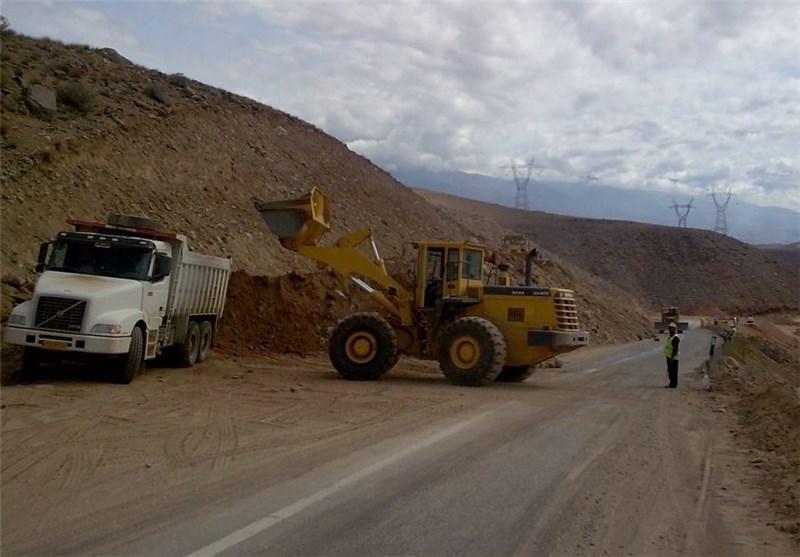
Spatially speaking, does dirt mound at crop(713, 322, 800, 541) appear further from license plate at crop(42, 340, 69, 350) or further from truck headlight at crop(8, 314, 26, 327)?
truck headlight at crop(8, 314, 26, 327)

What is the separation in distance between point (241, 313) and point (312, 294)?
2570mm

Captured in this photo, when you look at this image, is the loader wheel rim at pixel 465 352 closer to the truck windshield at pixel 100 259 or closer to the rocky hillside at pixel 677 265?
the truck windshield at pixel 100 259

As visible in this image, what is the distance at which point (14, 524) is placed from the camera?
6.32 meters

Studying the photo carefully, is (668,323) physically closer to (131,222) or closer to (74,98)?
(74,98)

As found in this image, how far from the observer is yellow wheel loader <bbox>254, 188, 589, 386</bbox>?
16.9 meters

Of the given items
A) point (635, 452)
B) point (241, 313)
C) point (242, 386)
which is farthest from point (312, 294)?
point (635, 452)

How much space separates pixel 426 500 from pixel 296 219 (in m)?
10.8

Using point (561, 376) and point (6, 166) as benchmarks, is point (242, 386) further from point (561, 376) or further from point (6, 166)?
point (6, 166)

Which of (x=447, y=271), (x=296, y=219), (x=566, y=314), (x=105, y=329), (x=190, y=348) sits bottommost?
(x=190, y=348)

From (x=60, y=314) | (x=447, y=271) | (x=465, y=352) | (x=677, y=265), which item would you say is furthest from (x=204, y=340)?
(x=677, y=265)

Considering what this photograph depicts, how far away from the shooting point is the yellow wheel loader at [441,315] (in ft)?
55.4

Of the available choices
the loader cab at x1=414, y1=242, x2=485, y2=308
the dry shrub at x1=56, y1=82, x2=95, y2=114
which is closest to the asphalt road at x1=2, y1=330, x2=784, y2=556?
the loader cab at x1=414, y1=242, x2=485, y2=308

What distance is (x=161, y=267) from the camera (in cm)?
1503

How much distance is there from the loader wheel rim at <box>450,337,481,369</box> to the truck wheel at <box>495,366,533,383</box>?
2.06 meters
